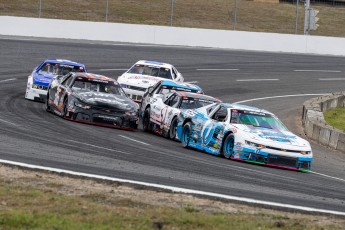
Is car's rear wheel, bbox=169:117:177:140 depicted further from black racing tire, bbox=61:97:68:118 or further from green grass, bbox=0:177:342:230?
green grass, bbox=0:177:342:230

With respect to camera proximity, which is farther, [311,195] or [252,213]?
[311,195]

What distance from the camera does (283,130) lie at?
19.8m

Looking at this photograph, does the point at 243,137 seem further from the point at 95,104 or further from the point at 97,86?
the point at 97,86

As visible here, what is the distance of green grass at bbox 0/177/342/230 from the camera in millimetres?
9930

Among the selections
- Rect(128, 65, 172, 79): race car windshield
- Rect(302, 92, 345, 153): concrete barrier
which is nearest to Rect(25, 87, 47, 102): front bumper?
Rect(128, 65, 172, 79): race car windshield

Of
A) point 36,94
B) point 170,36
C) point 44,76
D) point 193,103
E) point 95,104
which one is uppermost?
point 170,36

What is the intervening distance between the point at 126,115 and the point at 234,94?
12.4 metres

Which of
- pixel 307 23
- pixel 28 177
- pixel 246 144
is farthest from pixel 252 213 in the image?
pixel 307 23

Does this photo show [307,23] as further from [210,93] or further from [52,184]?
[52,184]

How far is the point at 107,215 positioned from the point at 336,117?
68.3ft

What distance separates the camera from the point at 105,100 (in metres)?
23.0

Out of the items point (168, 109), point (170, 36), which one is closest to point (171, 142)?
point (168, 109)

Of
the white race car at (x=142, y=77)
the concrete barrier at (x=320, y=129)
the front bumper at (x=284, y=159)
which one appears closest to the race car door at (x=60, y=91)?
the white race car at (x=142, y=77)

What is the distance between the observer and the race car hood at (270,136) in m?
18.5
